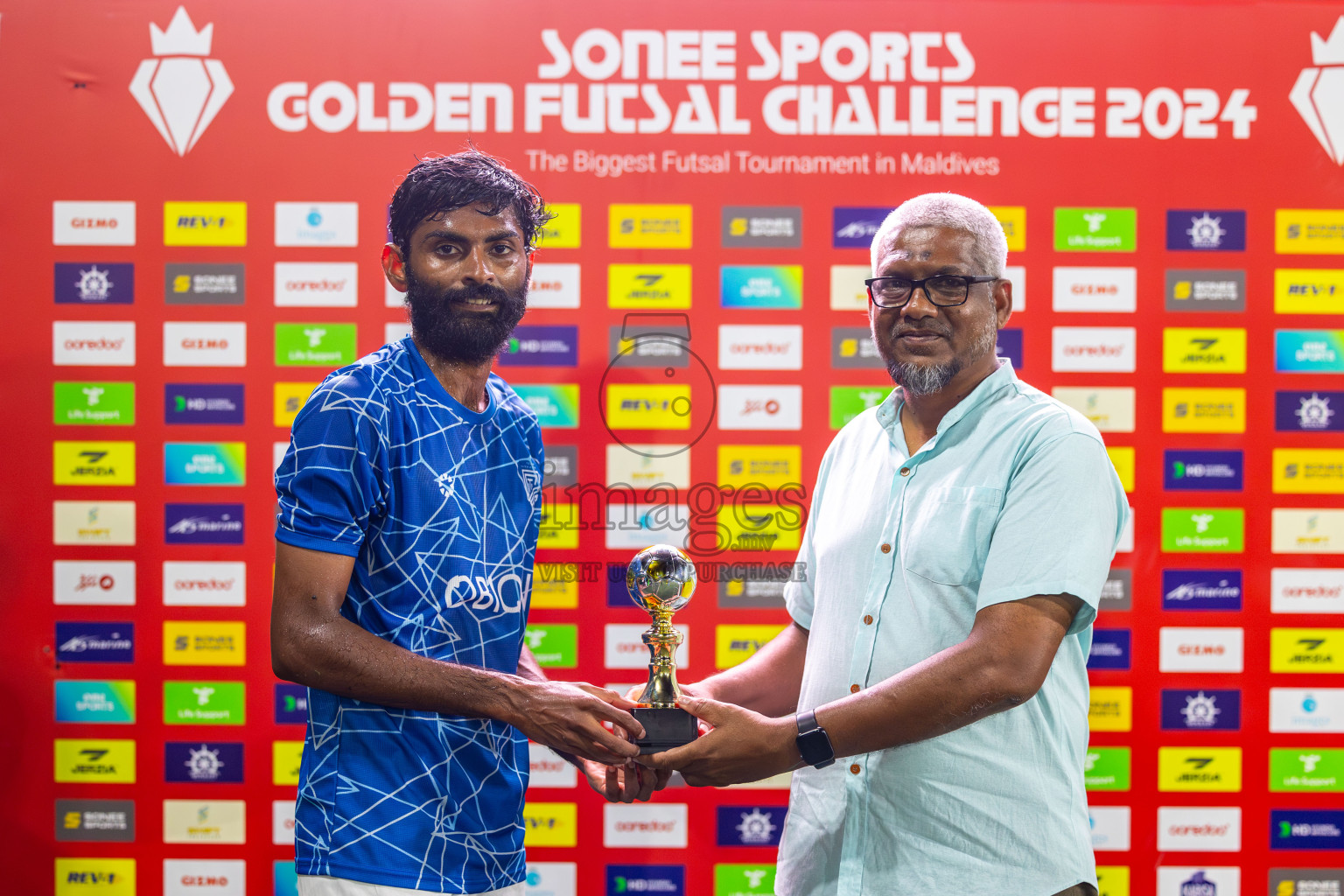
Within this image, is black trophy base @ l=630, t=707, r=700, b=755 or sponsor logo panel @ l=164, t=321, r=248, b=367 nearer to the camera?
black trophy base @ l=630, t=707, r=700, b=755

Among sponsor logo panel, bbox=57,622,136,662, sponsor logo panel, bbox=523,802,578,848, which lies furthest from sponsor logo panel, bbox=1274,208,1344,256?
sponsor logo panel, bbox=57,622,136,662

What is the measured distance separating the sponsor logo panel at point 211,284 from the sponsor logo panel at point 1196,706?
331 cm

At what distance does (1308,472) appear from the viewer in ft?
9.30

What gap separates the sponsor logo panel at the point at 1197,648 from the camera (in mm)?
2836

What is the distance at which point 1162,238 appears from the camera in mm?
2826

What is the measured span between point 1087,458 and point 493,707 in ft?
3.99

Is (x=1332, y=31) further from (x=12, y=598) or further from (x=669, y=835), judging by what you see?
(x=12, y=598)

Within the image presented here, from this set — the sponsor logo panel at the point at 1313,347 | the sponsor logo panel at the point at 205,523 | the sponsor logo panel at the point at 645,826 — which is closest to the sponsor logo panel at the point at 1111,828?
the sponsor logo panel at the point at 645,826

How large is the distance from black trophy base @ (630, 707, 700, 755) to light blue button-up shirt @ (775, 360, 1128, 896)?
0.28m

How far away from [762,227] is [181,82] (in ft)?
6.42

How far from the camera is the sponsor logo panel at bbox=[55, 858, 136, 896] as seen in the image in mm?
2879

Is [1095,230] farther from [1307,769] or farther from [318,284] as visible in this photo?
[318,284]

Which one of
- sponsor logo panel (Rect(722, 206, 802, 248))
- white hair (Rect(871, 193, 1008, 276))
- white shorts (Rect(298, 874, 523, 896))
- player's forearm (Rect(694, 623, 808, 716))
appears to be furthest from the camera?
sponsor logo panel (Rect(722, 206, 802, 248))

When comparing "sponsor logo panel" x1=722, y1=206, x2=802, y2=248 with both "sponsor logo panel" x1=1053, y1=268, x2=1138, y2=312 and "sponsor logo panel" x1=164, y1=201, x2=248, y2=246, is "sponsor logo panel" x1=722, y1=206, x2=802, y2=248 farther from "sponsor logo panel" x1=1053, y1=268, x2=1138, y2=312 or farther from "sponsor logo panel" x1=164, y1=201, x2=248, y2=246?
"sponsor logo panel" x1=164, y1=201, x2=248, y2=246
